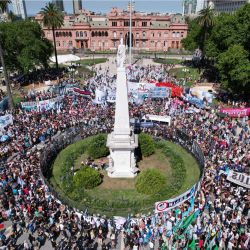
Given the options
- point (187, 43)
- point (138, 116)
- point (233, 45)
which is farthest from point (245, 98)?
point (187, 43)

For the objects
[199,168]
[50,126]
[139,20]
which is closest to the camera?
[199,168]

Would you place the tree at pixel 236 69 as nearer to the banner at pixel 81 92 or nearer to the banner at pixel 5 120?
the banner at pixel 81 92

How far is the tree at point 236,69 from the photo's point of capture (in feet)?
100

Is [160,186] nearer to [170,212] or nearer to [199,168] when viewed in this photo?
[170,212]

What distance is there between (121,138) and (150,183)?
3597mm

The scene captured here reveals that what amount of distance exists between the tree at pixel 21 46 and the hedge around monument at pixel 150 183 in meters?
28.9

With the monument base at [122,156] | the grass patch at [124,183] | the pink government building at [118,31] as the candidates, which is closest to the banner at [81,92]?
the grass patch at [124,183]

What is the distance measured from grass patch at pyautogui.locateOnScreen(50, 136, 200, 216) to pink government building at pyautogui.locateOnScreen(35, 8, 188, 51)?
61745 millimetres

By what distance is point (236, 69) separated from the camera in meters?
31.2

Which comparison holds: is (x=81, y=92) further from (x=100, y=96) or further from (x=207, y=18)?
(x=207, y=18)

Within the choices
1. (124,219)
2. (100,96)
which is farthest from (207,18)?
(124,219)

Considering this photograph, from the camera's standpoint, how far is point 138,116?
29062 millimetres

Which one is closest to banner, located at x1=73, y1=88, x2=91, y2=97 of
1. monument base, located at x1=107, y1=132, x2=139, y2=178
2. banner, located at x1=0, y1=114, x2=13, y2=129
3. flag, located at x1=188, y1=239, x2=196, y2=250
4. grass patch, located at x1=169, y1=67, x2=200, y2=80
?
banner, located at x1=0, y1=114, x2=13, y2=129

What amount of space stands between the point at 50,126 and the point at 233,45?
76.7 ft
